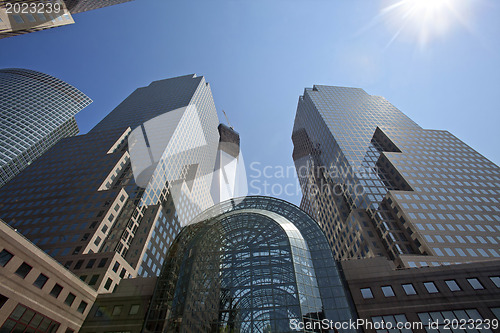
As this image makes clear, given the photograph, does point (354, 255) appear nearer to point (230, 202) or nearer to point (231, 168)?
point (230, 202)

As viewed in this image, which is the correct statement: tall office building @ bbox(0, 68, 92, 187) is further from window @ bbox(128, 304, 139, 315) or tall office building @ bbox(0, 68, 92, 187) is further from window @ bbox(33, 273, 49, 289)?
window @ bbox(128, 304, 139, 315)

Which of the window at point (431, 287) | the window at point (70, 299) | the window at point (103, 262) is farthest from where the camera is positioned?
the window at point (103, 262)

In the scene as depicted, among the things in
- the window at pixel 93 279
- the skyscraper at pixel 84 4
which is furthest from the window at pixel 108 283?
the skyscraper at pixel 84 4

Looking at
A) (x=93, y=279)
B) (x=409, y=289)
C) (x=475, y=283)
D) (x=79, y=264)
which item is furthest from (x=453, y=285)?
(x=79, y=264)

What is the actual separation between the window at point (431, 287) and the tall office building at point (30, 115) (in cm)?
15523

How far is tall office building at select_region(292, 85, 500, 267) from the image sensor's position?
6494cm

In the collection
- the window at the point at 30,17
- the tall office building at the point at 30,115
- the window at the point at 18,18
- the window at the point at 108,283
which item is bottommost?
the window at the point at 108,283

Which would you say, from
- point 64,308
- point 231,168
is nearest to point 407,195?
point 64,308

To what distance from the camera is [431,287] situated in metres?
35.8

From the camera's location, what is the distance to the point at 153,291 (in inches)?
1612

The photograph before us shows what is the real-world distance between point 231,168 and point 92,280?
146 metres

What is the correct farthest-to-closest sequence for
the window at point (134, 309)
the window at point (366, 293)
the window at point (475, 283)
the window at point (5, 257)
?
the window at point (134, 309) → the window at point (366, 293) → the window at point (475, 283) → the window at point (5, 257)

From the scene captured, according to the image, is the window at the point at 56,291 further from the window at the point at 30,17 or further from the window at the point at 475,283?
the window at the point at 475,283

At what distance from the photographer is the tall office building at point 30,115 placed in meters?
127
